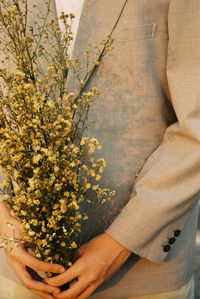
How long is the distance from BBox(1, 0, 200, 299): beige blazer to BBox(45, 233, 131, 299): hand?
0.05 metres

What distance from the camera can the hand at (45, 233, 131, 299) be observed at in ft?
4.14

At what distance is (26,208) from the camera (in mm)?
1092

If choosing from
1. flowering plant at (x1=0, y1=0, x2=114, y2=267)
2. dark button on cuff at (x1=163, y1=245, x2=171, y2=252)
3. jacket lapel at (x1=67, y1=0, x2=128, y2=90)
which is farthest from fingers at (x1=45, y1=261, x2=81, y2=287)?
jacket lapel at (x1=67, y1=0, x2=128, y2=90)

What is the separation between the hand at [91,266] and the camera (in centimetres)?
126

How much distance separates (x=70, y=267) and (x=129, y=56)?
2.65 ft

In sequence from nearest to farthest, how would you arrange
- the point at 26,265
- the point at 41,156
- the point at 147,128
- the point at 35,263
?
the point at 41,156
the point at 35,263
the point at 26,265
the point at 147,128

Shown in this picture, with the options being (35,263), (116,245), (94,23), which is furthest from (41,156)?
(94,23)

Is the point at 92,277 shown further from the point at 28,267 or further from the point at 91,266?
the point at 28,267

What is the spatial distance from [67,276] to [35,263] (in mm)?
114

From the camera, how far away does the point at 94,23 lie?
4.66 ft

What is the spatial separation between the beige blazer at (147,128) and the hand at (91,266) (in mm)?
46

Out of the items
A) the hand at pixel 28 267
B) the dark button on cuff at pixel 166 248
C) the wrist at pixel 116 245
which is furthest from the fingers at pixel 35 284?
the dark button on cuff at pixel 166 248

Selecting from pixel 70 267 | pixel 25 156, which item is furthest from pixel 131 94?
pixel 70 267

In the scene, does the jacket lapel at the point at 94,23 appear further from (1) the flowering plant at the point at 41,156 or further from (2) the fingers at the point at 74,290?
(2) the fingers at the point at 74,290
